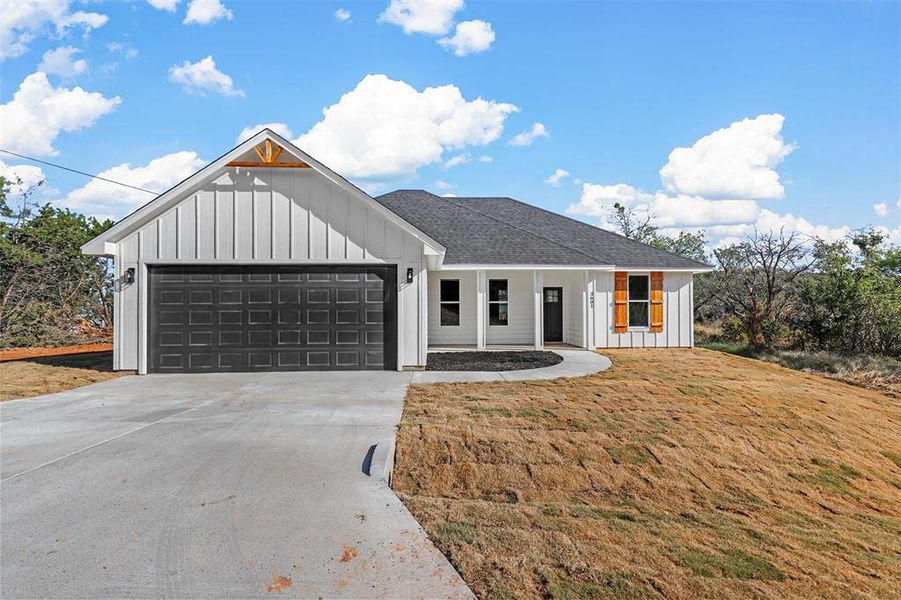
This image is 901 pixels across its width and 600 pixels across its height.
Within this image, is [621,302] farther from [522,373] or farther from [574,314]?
[522,373]

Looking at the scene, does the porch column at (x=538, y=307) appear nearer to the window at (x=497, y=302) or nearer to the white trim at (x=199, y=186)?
the window at (x=497, y=302)

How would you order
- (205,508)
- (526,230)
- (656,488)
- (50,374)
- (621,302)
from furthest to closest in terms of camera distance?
(526,230)
(621,302)
(50,374)
(656,488)
(205,508)

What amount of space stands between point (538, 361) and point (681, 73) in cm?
998

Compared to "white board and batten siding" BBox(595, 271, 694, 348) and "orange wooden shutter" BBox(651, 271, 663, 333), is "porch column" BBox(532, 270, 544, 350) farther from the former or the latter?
"orange wooden shutter" BBox(651, 271, 663, 333)

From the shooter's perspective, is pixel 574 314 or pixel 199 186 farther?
pixel 574 314

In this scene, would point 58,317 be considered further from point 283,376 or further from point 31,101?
point 283,376

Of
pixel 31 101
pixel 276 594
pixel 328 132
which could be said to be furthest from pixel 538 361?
pixel 31 101

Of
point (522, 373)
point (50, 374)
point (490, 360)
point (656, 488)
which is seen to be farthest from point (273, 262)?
point (656, 488)

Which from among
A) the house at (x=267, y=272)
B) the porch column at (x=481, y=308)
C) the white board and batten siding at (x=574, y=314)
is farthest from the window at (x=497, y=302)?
the house at (x=267, y=272)

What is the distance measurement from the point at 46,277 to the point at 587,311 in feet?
62.2

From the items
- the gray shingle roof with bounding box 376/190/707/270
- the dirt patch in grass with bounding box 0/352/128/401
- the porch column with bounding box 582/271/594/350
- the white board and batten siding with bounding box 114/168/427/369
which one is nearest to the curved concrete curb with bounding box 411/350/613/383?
the porch column with bounding box 582/271/594/350

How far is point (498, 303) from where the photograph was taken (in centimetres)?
1598

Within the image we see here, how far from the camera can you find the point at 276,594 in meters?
2.83

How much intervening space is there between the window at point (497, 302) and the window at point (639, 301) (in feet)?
13.2
